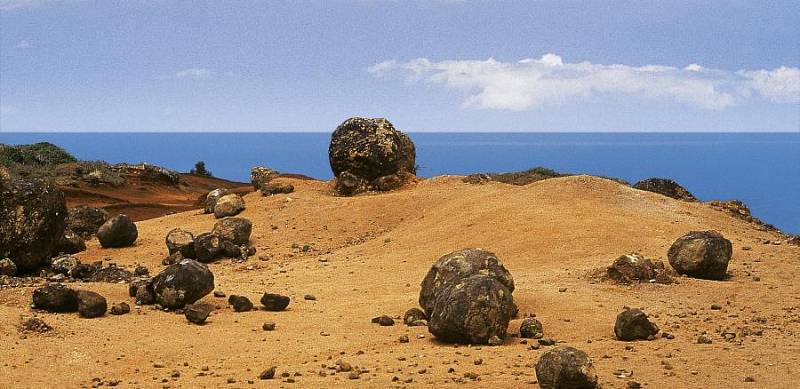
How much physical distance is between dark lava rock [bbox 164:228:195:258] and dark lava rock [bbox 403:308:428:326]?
8.94 meters

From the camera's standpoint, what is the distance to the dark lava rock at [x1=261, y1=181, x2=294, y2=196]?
29.5 m

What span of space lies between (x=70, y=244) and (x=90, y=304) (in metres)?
9.21

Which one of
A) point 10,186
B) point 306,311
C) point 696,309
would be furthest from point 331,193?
point 696,309

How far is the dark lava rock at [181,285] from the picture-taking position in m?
15.6

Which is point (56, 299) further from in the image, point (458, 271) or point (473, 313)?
point (473, 313)

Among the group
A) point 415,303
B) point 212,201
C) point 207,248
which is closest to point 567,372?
point 415,303

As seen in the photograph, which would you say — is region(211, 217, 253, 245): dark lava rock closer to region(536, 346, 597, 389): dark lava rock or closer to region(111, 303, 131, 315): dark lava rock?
region(111, 303, 131, 315): dark lava rock

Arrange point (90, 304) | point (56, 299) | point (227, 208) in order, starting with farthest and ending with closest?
1. point (227, 208)
2. point (56, 299)
3. point (90, 304)

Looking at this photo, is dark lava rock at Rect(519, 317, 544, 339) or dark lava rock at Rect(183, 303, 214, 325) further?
dark lava rock at Rect(183, 303, 214, 325)

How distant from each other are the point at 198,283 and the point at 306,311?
1.89m

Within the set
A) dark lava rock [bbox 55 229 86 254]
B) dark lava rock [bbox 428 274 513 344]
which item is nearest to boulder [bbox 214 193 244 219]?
dark lava rock [bbox 55 229 86 254]

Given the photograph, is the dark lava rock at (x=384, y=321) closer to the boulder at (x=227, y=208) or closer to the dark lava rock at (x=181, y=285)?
the dark lava rock at (x=181, y=285)

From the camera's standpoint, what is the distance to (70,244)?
23.5 meters

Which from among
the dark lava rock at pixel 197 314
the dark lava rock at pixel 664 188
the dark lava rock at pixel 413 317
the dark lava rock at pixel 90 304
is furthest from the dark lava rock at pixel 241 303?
the dark lava rock at pixel 664 188
